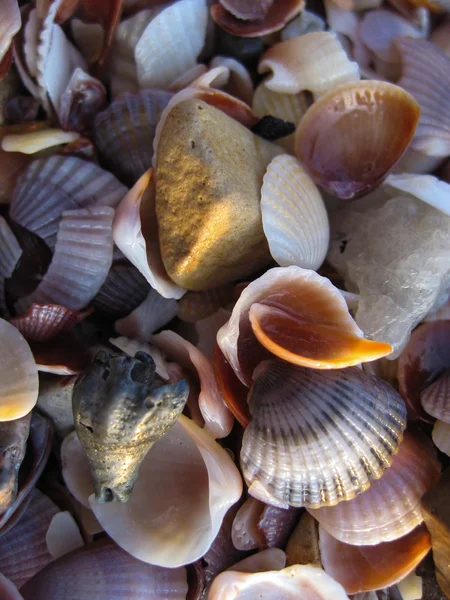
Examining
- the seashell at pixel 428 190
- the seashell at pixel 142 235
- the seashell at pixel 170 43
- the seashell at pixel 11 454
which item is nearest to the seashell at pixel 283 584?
the seashell at pixel 11 454

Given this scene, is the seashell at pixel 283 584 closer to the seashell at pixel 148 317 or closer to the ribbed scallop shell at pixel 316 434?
the ribbed scallop shell at pixel 316 434

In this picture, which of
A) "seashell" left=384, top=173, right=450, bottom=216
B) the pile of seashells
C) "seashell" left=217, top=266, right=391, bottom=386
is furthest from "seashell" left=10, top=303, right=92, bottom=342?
"seashell" left=384, top=173, right=450, bottom=216

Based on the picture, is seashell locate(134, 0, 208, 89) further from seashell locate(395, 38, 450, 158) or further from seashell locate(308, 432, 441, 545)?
seashell locate(308, 432, 441, 545)

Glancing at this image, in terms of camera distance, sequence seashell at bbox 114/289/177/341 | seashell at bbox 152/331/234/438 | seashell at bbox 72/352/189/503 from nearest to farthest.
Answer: seashell at bbox 72/352/189/503, seashell at bbox 152/331/234/438, seashell at bbox 114/289/177/341

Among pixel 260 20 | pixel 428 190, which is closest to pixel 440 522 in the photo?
pixel 428 190

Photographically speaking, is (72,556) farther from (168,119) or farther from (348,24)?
(348,24)

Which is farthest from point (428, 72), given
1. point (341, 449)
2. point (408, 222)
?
point (341, 449)
